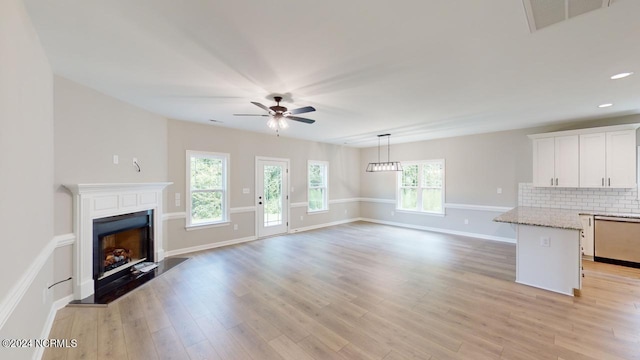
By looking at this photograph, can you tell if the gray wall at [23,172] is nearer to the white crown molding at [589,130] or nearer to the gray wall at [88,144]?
the gray wall at [88,144]

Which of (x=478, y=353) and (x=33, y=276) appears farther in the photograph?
(x=478, y=353)

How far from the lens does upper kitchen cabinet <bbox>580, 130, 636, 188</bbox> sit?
13.7 feet

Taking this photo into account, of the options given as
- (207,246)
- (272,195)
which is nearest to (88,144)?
(207,246)

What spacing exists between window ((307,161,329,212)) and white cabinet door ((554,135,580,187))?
17.6 ft

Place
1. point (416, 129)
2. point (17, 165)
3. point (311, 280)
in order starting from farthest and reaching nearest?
point (416, 129) → point (311, 280) → point (17, 165)

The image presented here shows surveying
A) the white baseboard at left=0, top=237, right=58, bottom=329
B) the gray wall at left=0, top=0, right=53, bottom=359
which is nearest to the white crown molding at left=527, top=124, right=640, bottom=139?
the gray wall at left=0, top=0, right=53, bottom=359

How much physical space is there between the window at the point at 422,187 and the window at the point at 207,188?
17.1 ft

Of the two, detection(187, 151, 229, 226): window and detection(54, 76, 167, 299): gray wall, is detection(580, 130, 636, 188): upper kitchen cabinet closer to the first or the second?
detection(187, 151, 229, 226): window

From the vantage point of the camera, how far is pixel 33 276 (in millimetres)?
1898

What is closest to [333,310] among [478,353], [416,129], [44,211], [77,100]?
[478,353]

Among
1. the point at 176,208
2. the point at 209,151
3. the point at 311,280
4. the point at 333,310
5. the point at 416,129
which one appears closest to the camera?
the point at 333,310

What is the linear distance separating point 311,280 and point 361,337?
1.40 metres

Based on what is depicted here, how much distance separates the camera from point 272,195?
6418 millimetres

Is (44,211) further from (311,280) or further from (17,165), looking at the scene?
(311,280)
